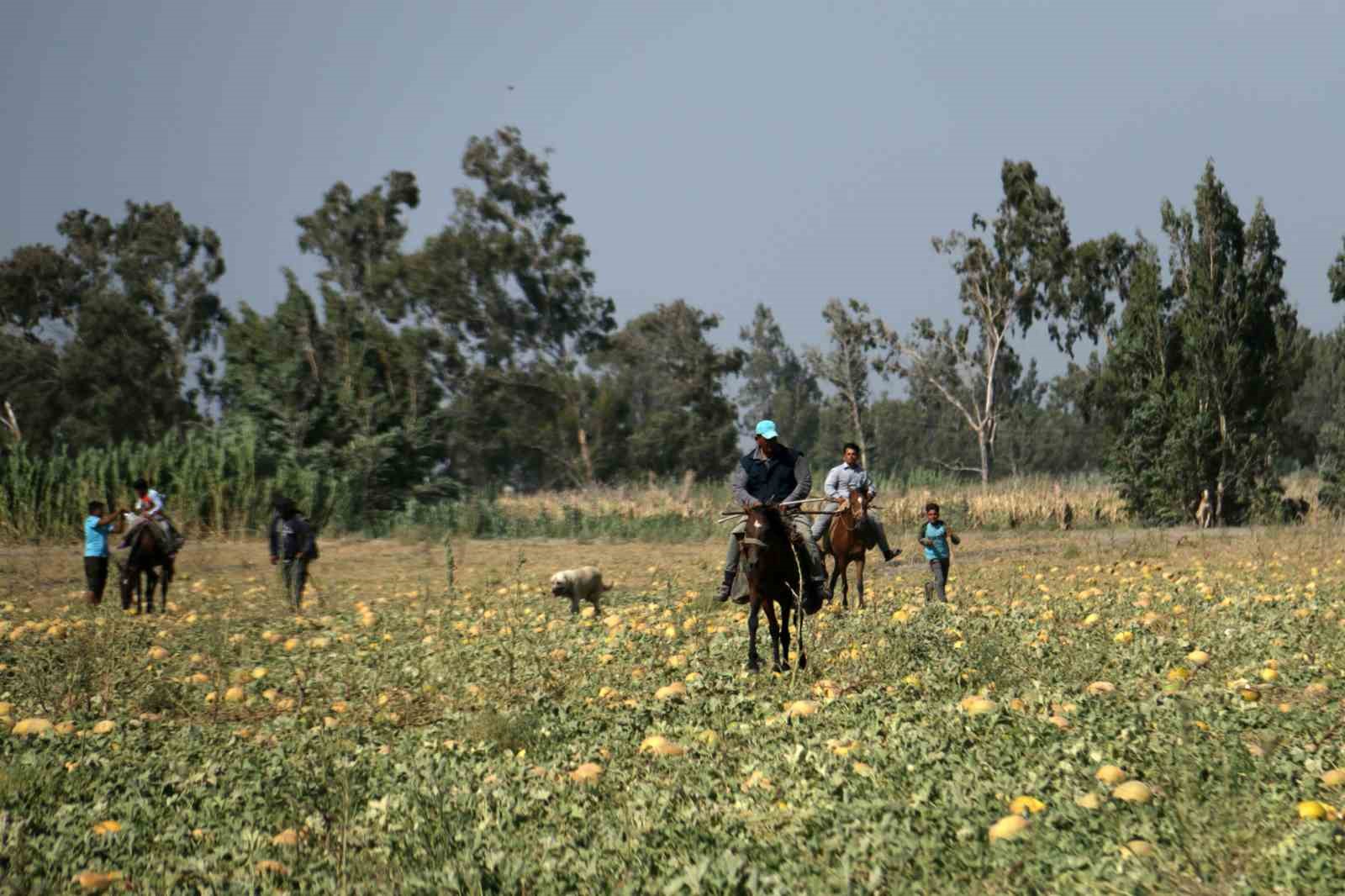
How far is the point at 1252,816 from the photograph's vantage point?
5426mm

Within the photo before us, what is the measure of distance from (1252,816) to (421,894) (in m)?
3.46

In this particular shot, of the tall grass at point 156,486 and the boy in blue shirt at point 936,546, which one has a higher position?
the tall grass at point 156,486

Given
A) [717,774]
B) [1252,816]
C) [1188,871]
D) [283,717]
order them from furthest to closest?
[283,717]
[717,774]
[1252,816]
[1188,871]

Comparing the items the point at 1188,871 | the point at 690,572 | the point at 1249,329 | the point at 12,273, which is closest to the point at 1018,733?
the point at 1188,871

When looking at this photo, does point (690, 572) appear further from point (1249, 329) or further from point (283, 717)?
point (1249, 329)

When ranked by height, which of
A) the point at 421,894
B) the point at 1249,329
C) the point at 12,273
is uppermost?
the point at 12,273

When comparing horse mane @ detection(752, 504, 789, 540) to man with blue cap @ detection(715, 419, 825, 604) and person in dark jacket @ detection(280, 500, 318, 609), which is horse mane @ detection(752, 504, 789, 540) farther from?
person in dark jacket @ detection(280, 500, 318, 609)

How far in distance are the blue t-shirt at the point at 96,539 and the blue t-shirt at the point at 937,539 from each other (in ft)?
37.4

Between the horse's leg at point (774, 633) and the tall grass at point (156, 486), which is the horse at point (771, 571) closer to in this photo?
the horse's leg at point (774, 633)

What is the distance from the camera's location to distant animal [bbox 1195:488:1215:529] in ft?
126

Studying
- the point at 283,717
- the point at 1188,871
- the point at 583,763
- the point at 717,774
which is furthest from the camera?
the point at 283,717

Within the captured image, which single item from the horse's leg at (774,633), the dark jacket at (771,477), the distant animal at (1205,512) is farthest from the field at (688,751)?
the distant animal at (1205,512)

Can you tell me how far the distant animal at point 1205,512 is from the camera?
38.5m

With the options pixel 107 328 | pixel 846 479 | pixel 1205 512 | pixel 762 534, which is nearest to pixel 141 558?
pixel 846 479
